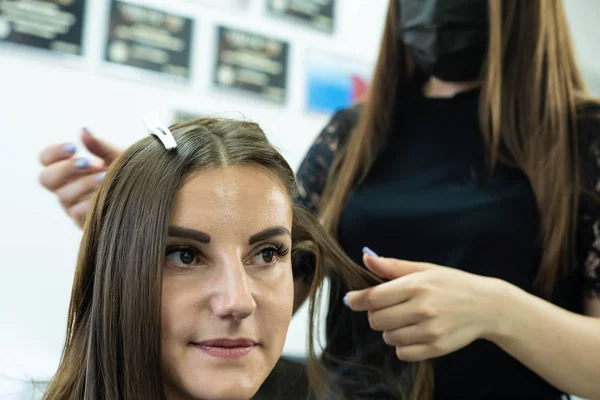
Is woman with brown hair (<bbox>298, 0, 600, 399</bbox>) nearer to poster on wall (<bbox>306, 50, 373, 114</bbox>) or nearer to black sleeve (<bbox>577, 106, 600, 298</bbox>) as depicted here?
black sleeve (<bbox>577, 106, 600, 298</bbox>)

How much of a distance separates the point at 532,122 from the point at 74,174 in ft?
2.44

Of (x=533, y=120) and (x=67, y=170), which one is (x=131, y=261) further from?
(x=533, y=120)

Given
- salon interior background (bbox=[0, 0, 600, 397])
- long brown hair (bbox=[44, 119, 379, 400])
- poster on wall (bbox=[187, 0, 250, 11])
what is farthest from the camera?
poster on wall (bbox=[187, 0, 250, 11])

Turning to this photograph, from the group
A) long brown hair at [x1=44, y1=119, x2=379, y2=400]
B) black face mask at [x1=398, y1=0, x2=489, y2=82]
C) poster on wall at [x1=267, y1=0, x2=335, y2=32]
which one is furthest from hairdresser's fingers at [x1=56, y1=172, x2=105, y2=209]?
poster on wall at [x1=267, y1=0, x2=335, y2=32]

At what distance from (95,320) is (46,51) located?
0.84 m

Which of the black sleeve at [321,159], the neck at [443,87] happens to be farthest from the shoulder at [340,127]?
the neck at [443,87]

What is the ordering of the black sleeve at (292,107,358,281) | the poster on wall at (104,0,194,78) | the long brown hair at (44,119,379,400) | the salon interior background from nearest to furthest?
the long brown hair at (44,119,379,400) < the black sleeve at (292,107,358,281) < the salon interior background < the poster on wall at (104,0,194,78)

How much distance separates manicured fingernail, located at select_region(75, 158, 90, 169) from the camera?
39.9 inches

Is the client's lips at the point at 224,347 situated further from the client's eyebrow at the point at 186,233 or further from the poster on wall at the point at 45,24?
the poster on wall at the point at 45,24

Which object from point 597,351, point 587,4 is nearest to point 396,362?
point 597,351

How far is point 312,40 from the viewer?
71.4 inches

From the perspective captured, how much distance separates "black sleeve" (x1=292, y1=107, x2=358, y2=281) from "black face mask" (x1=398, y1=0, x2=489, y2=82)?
0.19 m

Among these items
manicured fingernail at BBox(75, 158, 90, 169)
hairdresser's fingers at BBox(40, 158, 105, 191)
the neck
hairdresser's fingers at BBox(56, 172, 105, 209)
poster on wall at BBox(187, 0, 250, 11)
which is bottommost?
hairdresser's fingers at BBox(56, 172, 105, 209)

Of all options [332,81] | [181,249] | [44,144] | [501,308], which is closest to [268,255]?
[181,249]
